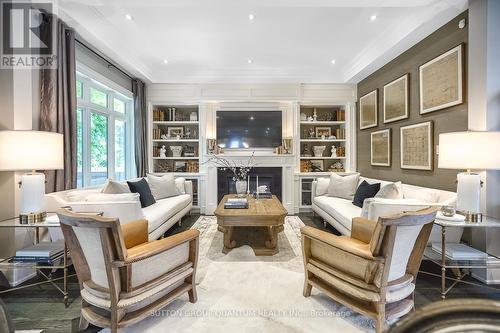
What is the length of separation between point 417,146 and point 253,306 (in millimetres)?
3057

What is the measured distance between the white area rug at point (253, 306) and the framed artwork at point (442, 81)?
256cm

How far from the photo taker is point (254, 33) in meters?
3.52

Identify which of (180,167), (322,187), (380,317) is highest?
(180,167)

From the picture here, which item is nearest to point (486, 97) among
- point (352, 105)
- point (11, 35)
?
point (352, 105)

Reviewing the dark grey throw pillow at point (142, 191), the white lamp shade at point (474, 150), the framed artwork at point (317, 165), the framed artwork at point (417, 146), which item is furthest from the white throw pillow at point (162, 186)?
the white lamp shade at point (474, 150)

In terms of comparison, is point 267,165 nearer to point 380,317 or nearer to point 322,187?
point 322,187

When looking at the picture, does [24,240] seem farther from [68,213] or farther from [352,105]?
[352,105]

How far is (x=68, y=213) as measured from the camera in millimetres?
1472

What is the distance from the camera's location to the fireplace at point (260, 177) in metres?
5.23

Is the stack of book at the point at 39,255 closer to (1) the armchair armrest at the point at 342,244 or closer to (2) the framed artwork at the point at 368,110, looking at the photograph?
(1) the armchair armrest at the point at 342,244

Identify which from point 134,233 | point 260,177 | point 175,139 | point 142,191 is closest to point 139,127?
point 175,139

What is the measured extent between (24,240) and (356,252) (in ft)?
10.1

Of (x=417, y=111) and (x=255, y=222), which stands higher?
(x=417, y=111)

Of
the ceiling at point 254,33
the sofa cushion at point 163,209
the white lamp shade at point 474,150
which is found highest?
the ceiling at point 254,33
